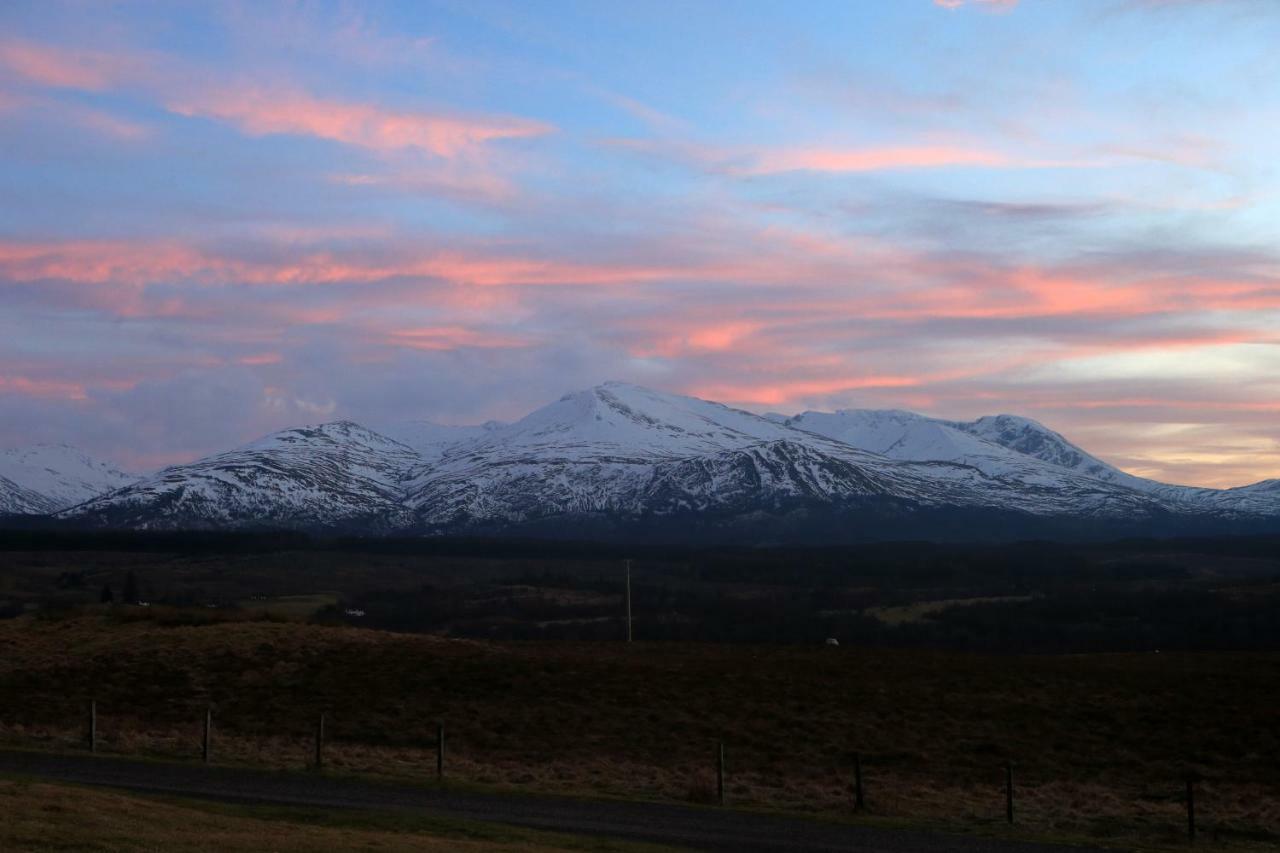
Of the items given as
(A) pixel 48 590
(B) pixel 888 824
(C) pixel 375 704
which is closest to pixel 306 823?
(B) pixel 888 824

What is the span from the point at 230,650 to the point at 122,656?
5.27m

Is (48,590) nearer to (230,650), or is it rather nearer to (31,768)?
(230,650)

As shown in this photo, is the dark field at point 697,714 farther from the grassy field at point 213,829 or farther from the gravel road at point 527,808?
the grassy field at point 213,829

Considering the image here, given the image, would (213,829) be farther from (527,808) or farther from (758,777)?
(758,777)

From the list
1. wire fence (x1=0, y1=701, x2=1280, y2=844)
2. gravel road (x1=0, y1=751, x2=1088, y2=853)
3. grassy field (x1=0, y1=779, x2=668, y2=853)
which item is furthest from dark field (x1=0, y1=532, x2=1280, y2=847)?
grassy field (x1=0, y1=779, x2=668, y2=853)

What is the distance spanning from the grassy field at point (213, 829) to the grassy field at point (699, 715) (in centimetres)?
1017

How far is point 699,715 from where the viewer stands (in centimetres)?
5822

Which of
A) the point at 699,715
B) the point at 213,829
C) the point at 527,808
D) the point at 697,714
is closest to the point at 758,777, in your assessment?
the point at 527,808

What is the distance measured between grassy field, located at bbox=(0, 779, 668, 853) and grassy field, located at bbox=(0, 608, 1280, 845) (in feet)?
33.4

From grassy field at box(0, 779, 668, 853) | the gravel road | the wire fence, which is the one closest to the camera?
grassy field at box(0, 779, 668, 853)

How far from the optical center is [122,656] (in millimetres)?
64938

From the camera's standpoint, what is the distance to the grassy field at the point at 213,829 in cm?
2209

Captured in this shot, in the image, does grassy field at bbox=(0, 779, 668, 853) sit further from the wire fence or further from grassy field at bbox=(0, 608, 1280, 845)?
grassy field at bbox=(0, 608, 1280, 845)

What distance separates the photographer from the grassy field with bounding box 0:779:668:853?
22.1 meters
